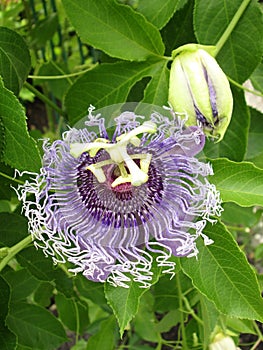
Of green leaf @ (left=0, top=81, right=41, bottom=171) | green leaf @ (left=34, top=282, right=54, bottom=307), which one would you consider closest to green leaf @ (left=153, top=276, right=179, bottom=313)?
green leaf @ (left=34, top=282, right=54, bottom=307)

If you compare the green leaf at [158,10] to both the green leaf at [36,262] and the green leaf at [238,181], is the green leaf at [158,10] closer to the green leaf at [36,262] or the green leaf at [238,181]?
the green leaf at [238,181]

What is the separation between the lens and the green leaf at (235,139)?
40.3 inches

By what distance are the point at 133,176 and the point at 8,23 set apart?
3.40 ft

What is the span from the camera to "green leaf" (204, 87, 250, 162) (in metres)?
1.02

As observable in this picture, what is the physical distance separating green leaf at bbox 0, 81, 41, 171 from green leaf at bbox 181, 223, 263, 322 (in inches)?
9.7

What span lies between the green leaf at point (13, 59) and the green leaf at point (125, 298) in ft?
1.07

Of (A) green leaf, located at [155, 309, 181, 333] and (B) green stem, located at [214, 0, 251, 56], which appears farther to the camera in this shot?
(A) green leaf, located at [155, 309, 181, 333]

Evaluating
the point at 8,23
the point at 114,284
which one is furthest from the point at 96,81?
the point at 8,23

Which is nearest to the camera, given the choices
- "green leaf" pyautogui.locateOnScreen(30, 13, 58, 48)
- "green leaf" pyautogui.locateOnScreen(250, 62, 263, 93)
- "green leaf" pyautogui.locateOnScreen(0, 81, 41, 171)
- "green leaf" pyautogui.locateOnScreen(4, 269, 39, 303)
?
"green leaf" pyautogui.locateOnScreen(0, 81, 41, 171)

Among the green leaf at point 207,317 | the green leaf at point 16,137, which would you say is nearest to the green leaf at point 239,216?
the green leaf at point 207,317

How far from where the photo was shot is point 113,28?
3.07 feet

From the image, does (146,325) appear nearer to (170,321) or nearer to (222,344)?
(170,321)

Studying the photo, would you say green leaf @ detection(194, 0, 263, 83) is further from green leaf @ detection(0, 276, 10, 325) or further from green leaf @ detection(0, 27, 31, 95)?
green leaf @ detection(0, 276, 10, 325)

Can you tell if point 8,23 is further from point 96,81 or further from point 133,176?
point 133,176
